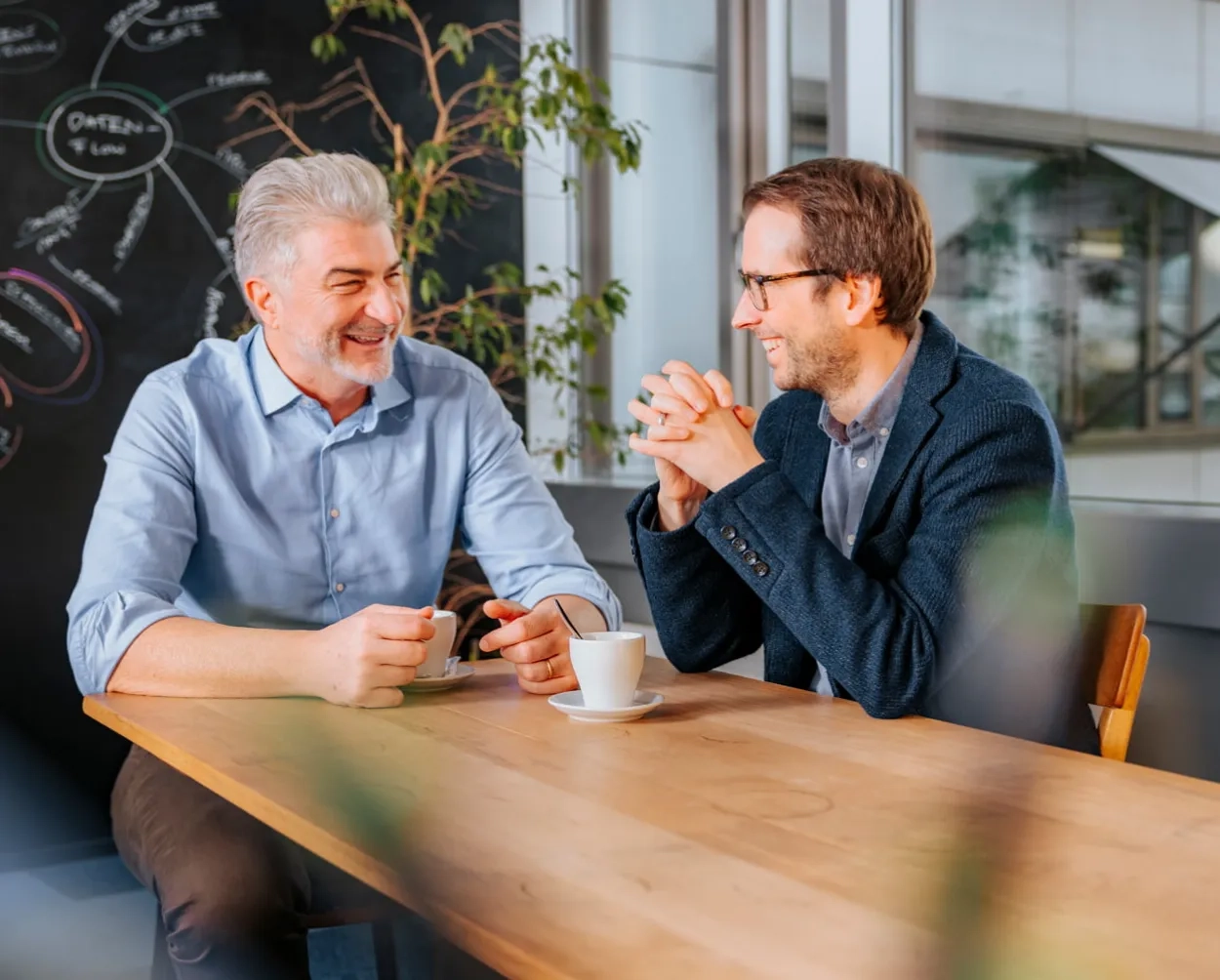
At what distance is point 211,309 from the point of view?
343cm

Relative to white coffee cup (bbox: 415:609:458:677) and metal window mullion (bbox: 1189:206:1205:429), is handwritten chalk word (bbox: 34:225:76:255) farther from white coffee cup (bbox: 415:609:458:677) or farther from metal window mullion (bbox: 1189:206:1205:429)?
metal window mullion (bbox: 1189:206:1205:429)

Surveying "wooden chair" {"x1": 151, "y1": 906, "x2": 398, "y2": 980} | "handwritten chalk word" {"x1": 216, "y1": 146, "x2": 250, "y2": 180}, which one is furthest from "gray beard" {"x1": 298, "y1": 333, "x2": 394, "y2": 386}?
"handwritten chalk word" {"x1": 216, "y1": 146, "x2": 250, "y2": 180}

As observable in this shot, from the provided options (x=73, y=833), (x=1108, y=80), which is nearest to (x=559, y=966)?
(x=1108, y=80)

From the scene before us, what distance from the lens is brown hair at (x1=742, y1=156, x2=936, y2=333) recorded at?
1.71 m

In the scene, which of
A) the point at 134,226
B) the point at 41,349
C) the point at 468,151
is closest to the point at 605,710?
the point at 41,349

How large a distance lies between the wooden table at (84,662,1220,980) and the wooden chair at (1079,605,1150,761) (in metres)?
0.23

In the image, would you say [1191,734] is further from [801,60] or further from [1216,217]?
[801,60]

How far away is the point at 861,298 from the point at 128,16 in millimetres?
2362

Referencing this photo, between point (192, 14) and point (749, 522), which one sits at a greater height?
point (192, 14)

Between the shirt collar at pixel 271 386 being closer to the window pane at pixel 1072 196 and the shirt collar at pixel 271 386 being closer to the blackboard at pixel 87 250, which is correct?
the blackboard at pixel 87 250

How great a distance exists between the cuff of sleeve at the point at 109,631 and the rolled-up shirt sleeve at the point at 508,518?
521mm

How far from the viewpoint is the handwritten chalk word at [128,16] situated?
327 cm

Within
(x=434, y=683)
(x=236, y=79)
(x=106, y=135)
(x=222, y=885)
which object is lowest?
(x=222, y=885)

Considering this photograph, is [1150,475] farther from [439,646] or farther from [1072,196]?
[439,646]
